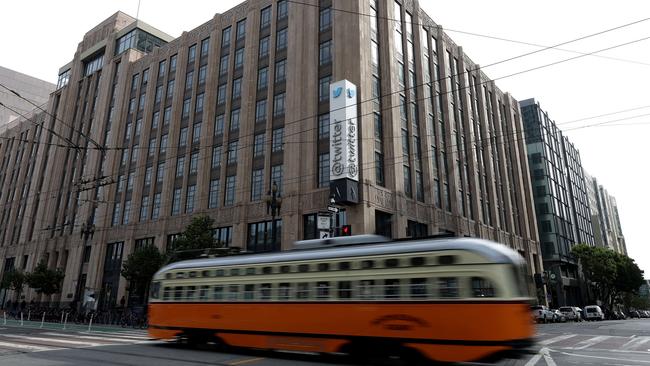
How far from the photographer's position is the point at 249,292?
13.5 m

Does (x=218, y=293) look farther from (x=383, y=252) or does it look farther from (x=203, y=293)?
(x=383, y=252)

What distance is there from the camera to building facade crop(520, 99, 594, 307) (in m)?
68.7

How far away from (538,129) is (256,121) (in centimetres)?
6002

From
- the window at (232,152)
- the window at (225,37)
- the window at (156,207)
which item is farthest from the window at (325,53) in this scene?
the window at (156,207)

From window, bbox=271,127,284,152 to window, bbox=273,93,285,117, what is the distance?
1.58 metres

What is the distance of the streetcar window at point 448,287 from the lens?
996cm

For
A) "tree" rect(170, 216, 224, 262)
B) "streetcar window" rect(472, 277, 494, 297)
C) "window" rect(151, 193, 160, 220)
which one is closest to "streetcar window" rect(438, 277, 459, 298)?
"streetcar window" rect(472, 277, 494, 297)

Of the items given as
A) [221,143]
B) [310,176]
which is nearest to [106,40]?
[221,143]

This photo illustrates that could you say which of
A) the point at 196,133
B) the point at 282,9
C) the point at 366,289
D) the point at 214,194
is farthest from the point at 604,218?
the point at 366,289

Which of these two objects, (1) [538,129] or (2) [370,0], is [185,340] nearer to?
(2) [370,0]

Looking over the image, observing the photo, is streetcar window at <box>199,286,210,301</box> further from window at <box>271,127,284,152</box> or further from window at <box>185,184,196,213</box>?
window at <box>185,184,196,213</box>

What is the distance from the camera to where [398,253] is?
1102 centimetres

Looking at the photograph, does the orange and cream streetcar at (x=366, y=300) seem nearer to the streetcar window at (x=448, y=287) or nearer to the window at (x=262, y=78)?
the streetcar window at (x=448, y=287)

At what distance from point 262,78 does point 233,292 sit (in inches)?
1190
